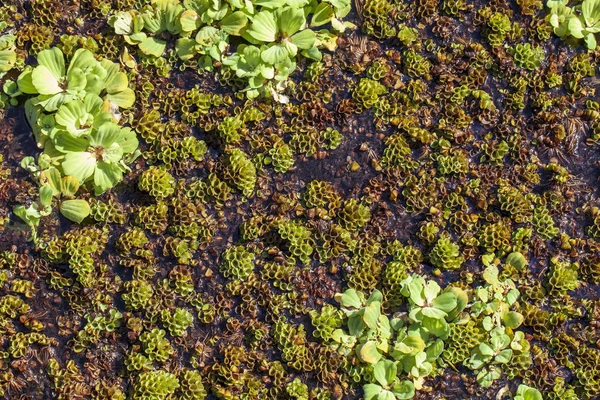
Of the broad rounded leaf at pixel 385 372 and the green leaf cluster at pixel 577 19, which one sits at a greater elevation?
the green leaf cluster at pixel 577 19

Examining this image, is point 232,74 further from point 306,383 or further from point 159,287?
point 306,383

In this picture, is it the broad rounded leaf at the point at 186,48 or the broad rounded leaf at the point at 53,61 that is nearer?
the broad rounded leaf at the point at 53,61

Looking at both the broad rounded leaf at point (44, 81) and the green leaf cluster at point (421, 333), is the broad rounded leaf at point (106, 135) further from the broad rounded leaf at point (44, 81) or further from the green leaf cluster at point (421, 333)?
the green leaf cluster at point (421, 333)

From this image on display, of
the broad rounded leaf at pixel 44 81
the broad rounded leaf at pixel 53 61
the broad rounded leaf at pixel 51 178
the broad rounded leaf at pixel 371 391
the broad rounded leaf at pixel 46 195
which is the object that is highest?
the broad rounded leaf at pixel 53 61

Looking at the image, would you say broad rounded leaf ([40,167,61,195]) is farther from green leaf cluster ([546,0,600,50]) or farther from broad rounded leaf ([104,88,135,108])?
green leaf cluster ([546,0,600,50])

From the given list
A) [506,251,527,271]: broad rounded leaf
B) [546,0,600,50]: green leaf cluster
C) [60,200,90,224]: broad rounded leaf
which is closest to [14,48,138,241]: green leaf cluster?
[60,200,90,224]: broad rounded leaf

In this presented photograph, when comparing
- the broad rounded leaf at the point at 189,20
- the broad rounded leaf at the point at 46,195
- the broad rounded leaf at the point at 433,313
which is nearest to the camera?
the broad rounded leaf at the point at 433,313

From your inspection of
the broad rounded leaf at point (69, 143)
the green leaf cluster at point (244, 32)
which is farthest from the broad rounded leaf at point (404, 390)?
the broad rounded leaf at point (69, 143)
